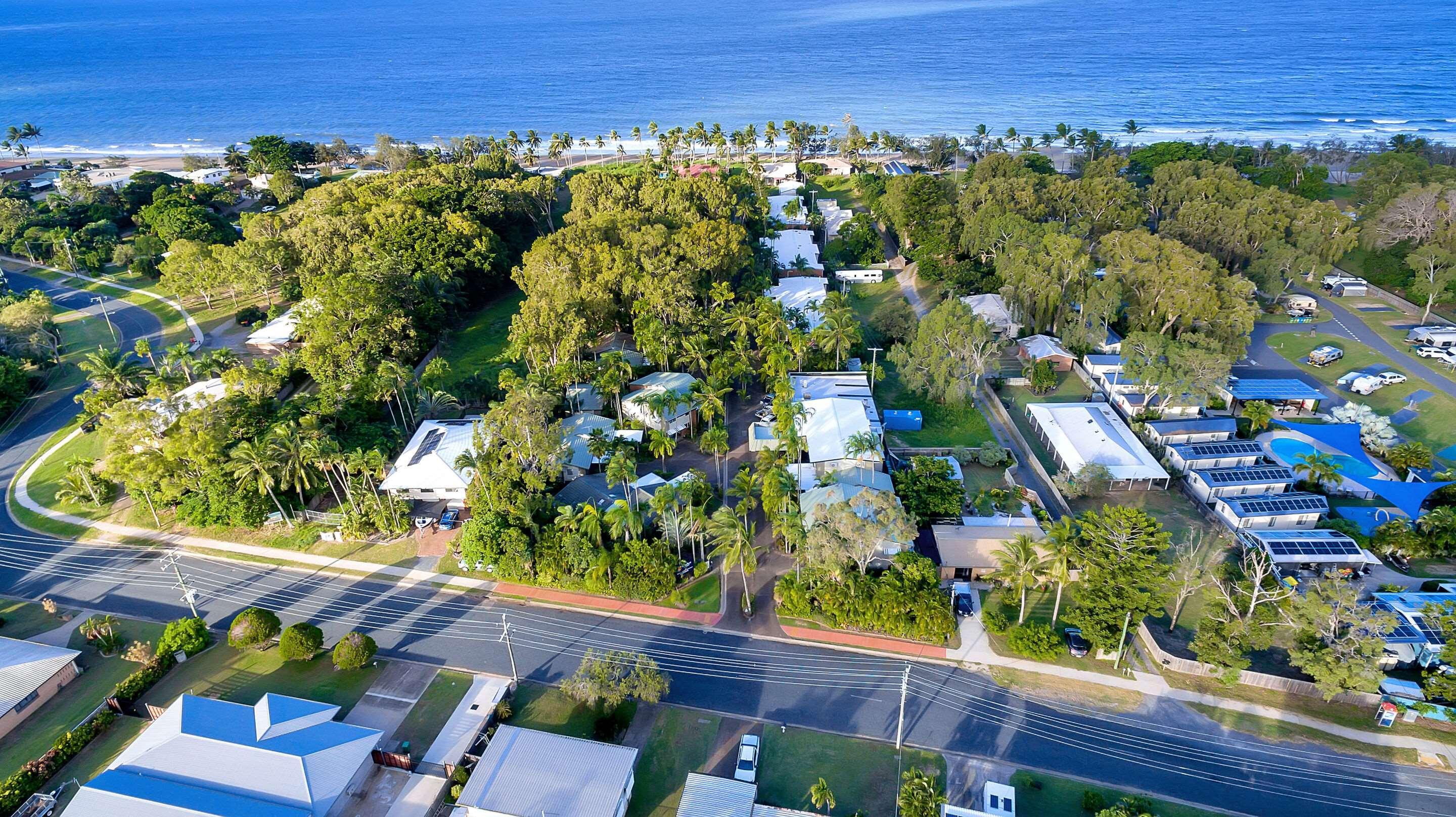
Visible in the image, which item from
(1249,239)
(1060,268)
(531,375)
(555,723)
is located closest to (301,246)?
(531,375)

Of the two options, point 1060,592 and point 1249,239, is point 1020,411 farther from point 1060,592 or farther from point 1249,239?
point 1249,239

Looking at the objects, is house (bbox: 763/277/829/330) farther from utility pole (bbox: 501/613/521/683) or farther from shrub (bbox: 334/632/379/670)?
shrub (bbox: 334/632/379/670)

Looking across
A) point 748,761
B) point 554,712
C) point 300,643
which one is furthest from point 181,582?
point 748,761

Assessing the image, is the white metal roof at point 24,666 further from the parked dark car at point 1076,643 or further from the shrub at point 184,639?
the parked dark car at point 1076,643

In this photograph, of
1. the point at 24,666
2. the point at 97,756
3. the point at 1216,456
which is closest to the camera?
the point at 97,756

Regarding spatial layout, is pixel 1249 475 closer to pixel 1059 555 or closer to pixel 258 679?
pixel 1059 555
